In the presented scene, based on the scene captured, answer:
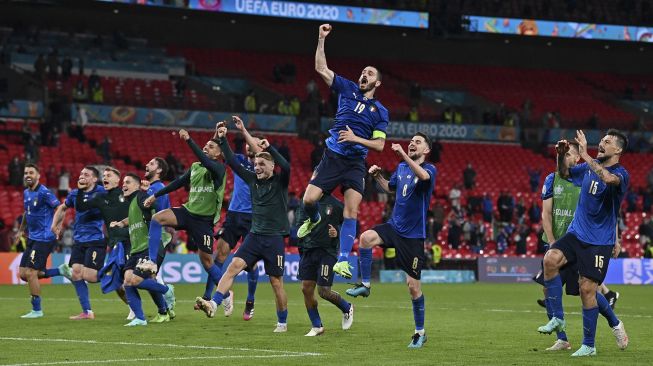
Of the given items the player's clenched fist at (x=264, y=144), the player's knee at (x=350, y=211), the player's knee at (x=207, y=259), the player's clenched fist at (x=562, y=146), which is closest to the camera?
the player's clenched fist at (x=562, y=146)

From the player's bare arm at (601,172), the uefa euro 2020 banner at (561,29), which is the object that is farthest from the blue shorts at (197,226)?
the uefa euro 2020 banner at (561,29)

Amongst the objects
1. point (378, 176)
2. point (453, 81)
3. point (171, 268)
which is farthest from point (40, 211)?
point (453, 81)

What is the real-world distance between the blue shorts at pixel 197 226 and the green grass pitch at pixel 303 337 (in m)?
1.24

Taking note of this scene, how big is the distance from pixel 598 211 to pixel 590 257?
53 cm

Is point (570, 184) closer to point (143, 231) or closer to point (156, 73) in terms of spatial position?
point (143, 231)

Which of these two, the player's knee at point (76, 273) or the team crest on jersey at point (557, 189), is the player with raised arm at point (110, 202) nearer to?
the player's knee at point (76, 273)

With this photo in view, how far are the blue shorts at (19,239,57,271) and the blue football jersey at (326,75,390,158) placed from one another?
6922mm

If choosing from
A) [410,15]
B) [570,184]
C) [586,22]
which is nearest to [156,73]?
[410,15]

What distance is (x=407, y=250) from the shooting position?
1458 cm

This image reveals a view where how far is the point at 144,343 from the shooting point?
14.5 metres

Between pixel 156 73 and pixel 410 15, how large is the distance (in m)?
11.2

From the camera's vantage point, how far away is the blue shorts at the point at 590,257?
13094 mm

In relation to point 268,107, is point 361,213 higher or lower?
lower

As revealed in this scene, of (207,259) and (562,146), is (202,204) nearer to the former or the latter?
(207,259)
